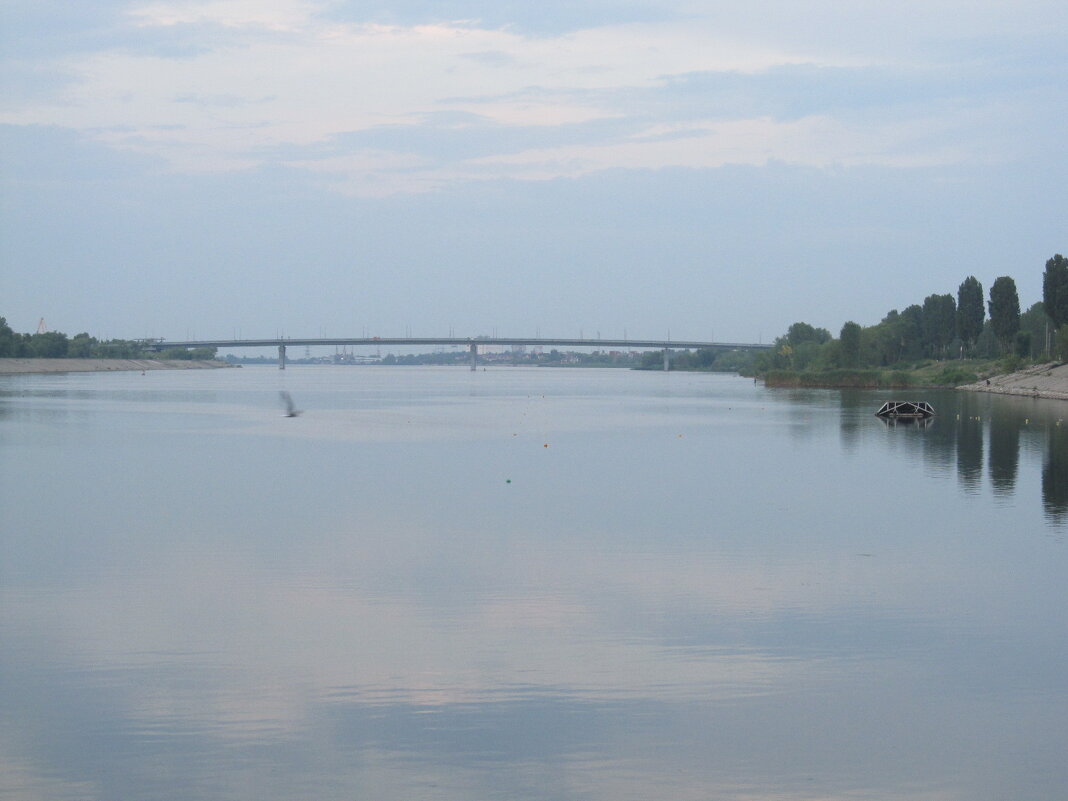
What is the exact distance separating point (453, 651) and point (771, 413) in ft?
229

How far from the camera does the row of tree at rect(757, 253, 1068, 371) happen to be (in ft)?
380

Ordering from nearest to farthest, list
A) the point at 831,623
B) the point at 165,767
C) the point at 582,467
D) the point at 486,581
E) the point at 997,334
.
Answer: the point at 165,767 < the point at 831,623 < the point at 486,581 < the point at 582,467 < the point at 997,334

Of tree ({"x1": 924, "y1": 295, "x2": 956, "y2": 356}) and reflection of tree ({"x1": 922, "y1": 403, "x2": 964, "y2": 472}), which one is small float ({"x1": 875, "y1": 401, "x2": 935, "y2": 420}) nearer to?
reflection of tree ({"x1": 922, "y1": 403, "x2": 964, "y2": 472})

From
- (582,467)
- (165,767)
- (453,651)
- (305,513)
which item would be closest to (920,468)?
(582,467)

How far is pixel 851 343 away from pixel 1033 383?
3795cm

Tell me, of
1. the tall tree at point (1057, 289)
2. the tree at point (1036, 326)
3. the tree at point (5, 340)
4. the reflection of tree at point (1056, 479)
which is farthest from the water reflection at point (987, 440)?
the tree at point (5, 340)

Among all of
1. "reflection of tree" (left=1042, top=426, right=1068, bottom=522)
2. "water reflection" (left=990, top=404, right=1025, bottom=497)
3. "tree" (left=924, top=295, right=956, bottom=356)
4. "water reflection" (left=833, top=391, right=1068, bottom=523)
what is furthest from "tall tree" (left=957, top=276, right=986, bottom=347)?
"reflection of tree" (left=1042, top=426, right=1068, bottom=522)

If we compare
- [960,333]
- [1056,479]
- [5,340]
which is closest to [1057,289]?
[960,333]

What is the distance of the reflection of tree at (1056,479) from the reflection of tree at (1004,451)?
1066 millimetres

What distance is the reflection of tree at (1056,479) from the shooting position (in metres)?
31.8

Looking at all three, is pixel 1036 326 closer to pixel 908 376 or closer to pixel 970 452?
pixel 908 376

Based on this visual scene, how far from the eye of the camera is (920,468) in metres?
43.9

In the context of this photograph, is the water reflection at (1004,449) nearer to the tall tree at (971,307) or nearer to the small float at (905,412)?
the small float at (905,412)

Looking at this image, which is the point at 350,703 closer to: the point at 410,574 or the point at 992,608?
the point at 410,574
